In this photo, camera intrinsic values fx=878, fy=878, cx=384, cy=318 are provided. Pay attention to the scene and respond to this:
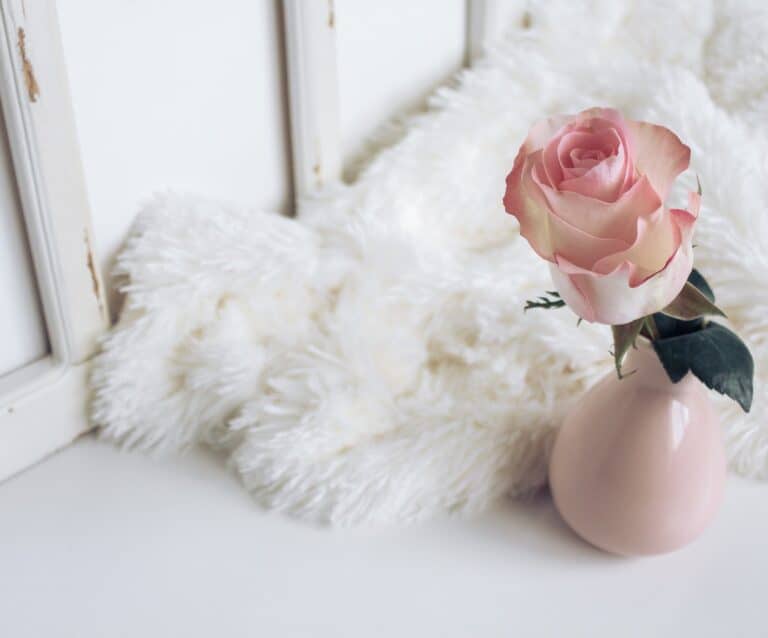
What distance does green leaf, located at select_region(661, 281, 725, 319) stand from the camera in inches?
17.6

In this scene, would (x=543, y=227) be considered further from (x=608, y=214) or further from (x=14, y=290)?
(x=14, y=290)

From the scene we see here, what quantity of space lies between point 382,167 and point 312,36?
12cm

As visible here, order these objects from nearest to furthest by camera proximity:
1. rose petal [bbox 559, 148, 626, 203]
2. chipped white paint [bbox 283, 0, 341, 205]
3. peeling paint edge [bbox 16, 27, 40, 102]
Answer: rose petal [bbox 559, 148, 626, 203] → peeling paint edge [bbox 16, 27, 40, 102] → chipped white paint [bbox 283, 0, 341, 205]

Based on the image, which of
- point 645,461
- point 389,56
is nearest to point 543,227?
point 645,461

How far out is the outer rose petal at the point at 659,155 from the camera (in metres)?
0.42

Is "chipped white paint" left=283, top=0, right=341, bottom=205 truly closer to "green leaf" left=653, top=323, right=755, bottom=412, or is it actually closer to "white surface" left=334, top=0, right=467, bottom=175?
"white surface" left=334, top=0, right=467, bottom=175

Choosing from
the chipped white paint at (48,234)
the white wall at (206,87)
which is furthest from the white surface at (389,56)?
the chipped white paint at (48,234)

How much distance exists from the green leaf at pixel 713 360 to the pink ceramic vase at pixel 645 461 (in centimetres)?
2

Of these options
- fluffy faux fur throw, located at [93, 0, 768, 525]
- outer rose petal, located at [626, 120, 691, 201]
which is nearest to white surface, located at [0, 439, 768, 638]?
fluffy faux fur throw, located at [93, 0, 768, 525]

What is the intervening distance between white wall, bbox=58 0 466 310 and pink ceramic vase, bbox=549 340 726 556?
1.17 ft

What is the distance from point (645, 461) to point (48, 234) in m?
0.40

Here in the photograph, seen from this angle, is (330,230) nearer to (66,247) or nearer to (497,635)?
(66,247)

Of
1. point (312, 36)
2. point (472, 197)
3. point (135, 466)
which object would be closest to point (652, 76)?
point (472, 197)

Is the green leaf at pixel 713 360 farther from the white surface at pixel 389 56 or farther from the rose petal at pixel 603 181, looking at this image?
the white surface at pixel 389 56
